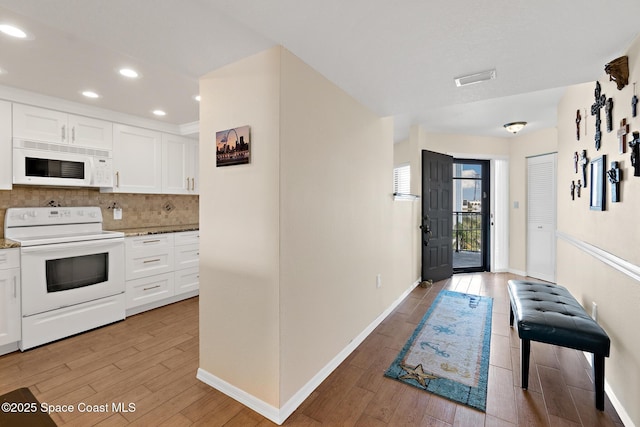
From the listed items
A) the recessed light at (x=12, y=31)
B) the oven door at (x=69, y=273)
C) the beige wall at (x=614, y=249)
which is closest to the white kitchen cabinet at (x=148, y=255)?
the oven door at (x=69, y=273)

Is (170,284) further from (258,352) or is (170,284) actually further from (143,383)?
(258,352)

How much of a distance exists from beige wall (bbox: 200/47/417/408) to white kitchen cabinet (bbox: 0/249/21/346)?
1.75 metres

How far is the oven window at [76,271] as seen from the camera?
2.70 metres

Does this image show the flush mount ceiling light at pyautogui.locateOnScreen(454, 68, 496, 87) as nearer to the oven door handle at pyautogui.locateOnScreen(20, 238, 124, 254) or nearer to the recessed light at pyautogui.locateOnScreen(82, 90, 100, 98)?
the recessed light at pyautogui.locateOnScreen(82, 90, 100, 98)

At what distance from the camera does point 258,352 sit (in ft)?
5.94

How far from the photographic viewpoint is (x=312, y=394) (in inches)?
77.3

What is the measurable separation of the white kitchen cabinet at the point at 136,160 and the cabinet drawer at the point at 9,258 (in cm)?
114

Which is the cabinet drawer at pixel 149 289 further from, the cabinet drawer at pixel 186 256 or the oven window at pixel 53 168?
the oven window at pixel 53 168

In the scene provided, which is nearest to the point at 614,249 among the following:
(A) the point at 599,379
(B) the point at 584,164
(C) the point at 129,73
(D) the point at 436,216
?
(A) the point at 599,379

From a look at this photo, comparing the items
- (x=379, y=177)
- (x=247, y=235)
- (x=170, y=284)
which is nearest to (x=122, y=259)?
(x=170, y=284)

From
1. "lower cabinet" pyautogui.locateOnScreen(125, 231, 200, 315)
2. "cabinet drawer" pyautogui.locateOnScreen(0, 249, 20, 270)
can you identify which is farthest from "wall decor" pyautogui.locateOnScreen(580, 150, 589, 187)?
"cabinet drawer" pyautogui.locateOnScreen(0, 249, 20, 270)

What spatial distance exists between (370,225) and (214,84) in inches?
70.2

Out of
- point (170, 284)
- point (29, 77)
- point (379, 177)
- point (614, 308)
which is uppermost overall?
point (29, 77)

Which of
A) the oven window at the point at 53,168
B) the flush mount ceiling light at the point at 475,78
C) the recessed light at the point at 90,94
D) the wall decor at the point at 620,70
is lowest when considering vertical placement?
the oven window at the point at 53,168
